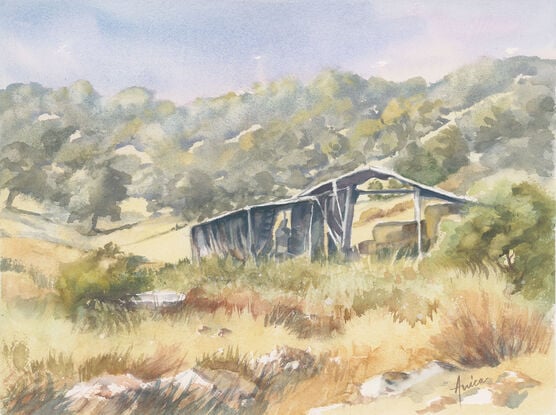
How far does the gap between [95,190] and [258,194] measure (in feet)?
6.52

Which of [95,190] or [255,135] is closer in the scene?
[95,190]

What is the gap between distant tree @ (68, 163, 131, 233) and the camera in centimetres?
687

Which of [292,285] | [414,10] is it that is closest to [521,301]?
[292,285]

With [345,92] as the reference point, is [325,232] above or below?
below

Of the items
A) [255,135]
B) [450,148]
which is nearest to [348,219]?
[450,148]

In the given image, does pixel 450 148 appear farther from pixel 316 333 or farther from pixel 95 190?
pixel 95 190

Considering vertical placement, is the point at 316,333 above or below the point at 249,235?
below

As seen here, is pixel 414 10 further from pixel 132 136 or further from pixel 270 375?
pixel 270 375

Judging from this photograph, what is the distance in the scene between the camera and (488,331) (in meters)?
6.88

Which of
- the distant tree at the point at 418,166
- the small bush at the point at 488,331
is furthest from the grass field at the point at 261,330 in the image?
the distant tree at the point at 418,166

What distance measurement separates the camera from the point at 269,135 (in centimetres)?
757

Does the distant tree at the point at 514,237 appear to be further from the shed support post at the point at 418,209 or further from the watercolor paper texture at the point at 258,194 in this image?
the shed support post at the point at 418,209

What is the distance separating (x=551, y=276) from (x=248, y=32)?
443 cm
